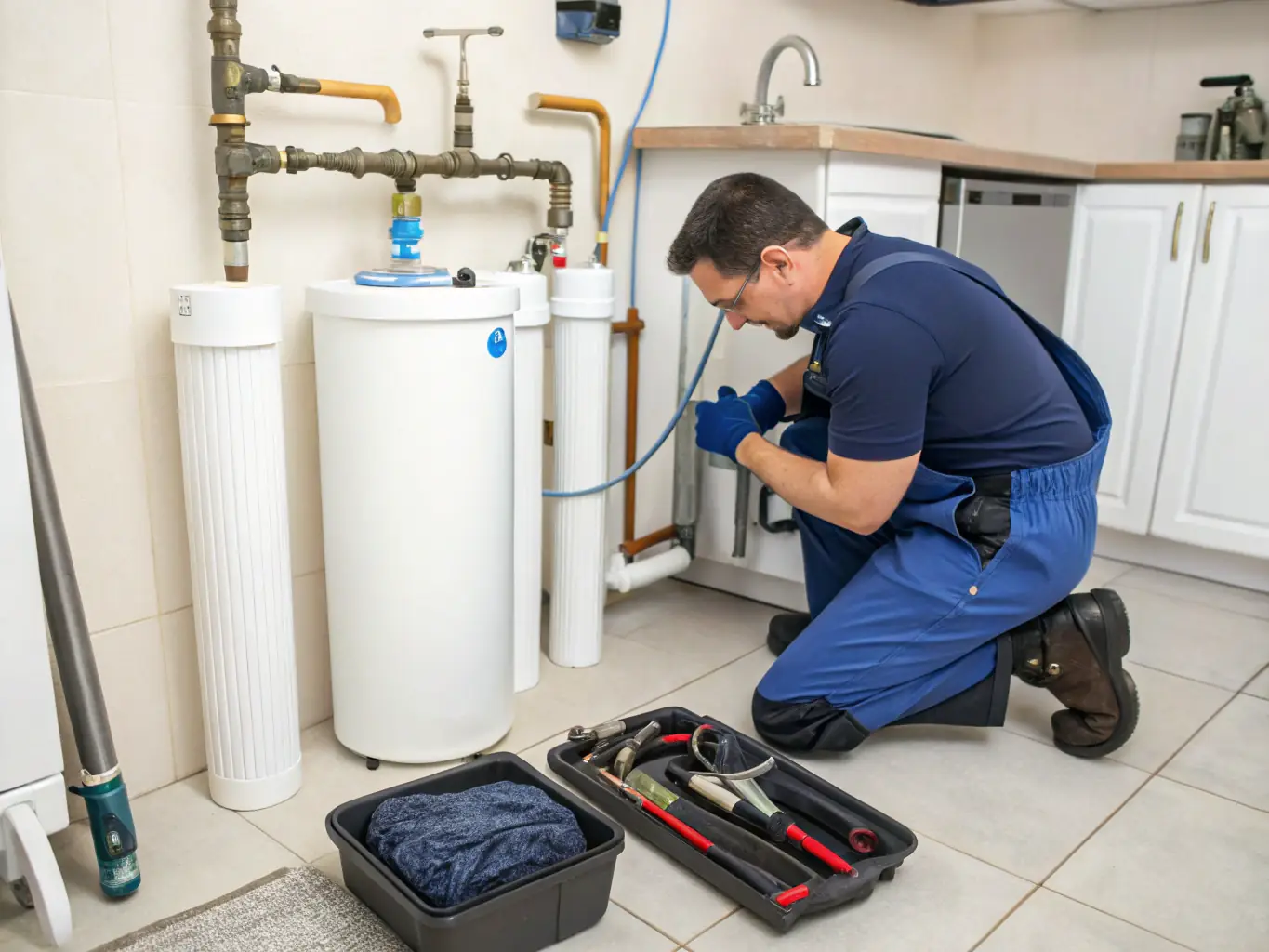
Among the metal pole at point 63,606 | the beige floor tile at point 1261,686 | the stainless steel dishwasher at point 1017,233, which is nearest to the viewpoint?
the metal pole at point 63,606

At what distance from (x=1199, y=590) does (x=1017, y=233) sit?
3.15ft

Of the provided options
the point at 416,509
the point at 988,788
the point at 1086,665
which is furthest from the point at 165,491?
the point at 1086,665

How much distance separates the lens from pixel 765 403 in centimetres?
200

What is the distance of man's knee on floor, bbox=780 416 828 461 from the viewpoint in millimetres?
1963

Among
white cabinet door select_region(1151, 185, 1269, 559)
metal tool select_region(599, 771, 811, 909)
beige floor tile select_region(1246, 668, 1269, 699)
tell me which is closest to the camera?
metal tool select_region(599, 771, 811, 909)

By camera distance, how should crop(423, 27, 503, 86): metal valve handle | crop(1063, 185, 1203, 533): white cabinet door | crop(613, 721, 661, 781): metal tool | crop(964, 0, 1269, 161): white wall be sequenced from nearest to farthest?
crop(613, 721, 661, 781): metal tool → crop(423, 27, 503, 86): metal valve handle → crop(1063, 185, 1203, 533): white cabinet door → crop(964, 0, 1269, 161): white wall

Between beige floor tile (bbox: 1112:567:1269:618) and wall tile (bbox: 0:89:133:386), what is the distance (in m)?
2.28

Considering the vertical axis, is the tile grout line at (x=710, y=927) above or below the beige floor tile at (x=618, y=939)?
above

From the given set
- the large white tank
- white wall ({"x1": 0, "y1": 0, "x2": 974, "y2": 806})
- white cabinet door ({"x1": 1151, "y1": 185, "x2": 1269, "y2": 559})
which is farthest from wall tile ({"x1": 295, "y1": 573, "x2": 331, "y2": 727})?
white cabinet door ({"x1": 1151, "y1": 185, "x2": 1269, "y2": 559})

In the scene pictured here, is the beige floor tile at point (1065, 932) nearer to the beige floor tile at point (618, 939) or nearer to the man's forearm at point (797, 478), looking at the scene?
the beige floor tile at point (618, 939)

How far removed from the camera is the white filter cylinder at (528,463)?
184 centimetres

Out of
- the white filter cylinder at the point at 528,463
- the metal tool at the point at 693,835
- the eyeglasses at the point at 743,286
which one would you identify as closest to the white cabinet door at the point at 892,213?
the eyeglasses at the point at 743,286

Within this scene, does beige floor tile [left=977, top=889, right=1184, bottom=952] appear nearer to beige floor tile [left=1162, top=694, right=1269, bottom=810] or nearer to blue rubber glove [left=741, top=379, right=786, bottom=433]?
beige floor tile [left=1162, top=694, right=1269, bottom=810]

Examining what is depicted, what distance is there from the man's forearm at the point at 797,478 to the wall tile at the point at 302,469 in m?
0.69
